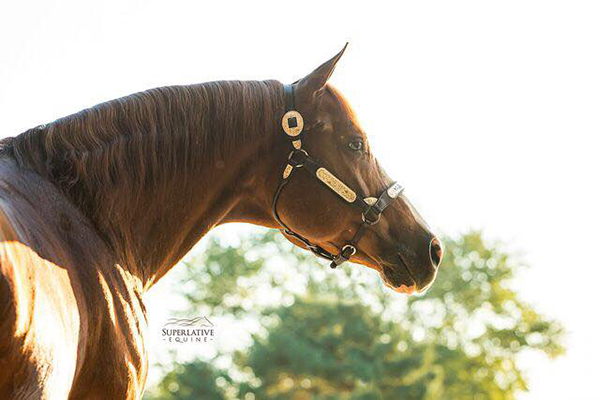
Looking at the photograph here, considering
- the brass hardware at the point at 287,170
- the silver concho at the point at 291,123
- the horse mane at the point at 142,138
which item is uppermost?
the horse mane at the point at 142,138

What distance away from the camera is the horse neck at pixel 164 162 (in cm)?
349

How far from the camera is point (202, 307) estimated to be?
46.4m

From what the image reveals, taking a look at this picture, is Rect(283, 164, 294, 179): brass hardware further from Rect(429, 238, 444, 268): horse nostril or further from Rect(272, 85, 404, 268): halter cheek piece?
Rect(429, 238, 444, 268): horse nostril

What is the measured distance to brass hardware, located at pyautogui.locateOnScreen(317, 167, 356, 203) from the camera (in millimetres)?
4156

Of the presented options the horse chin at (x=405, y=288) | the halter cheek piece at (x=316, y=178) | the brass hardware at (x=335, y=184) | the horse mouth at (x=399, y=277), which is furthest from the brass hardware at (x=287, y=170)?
the horse chin at (x=405, y=288)

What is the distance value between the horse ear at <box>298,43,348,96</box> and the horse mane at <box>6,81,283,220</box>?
149 millimetres

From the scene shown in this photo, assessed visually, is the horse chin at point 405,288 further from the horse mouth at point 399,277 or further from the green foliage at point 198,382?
the green foliage at point 198,382

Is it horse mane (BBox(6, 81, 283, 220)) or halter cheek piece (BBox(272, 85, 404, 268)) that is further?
halter cheek piece (BBox(272, 85, 404, 268))

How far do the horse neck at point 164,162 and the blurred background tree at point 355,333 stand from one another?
3036 cm

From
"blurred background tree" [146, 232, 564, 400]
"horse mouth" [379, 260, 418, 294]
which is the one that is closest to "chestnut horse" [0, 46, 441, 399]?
"horse mouth" [379, 260, 418, 294]

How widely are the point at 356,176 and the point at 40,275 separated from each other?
201 centimetres

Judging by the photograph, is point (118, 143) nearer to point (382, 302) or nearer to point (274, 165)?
point (274, 165)

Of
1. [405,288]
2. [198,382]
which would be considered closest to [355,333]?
[198,382]

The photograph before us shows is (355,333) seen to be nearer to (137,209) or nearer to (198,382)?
(198,382)
